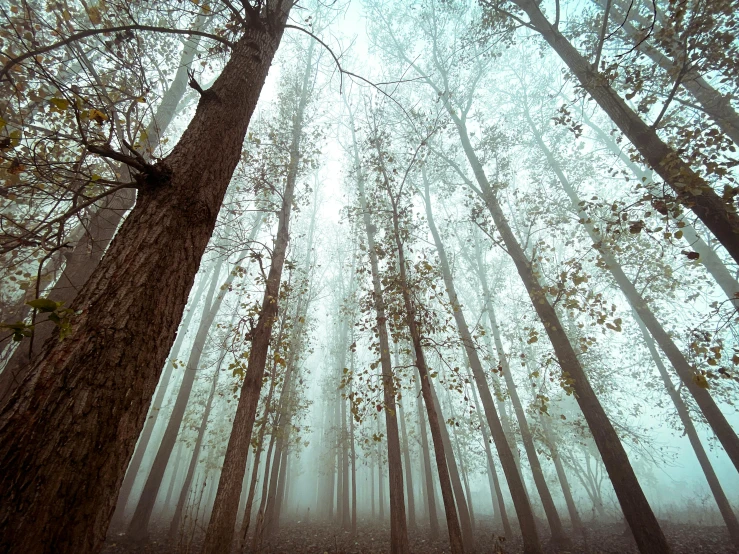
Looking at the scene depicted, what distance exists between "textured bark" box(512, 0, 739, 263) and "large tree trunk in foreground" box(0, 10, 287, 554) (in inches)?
171

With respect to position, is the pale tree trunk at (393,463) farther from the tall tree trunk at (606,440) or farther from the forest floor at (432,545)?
the tall tree trunk at (606,440)

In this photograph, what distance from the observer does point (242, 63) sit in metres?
2.71

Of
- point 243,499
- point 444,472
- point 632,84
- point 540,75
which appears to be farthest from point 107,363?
point 243,499

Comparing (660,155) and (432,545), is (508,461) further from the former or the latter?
(660,155)

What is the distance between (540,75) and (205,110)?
16.7 metres

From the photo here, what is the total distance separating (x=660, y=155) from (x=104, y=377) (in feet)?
19.2

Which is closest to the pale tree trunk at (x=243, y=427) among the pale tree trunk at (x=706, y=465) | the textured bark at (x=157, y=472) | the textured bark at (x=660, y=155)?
the textured bark at (x=157, y=472)

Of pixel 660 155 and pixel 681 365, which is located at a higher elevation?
pixel 660 155

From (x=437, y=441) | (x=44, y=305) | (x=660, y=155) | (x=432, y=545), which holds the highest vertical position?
(x=660, y=155)

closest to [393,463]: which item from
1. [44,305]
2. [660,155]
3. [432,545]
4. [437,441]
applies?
[437,441]

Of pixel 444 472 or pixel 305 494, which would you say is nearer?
pixel 444 472

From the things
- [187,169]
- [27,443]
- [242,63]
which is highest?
[242,63]

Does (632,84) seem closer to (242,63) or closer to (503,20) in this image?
(503,20)

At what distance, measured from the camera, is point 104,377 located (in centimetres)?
118
